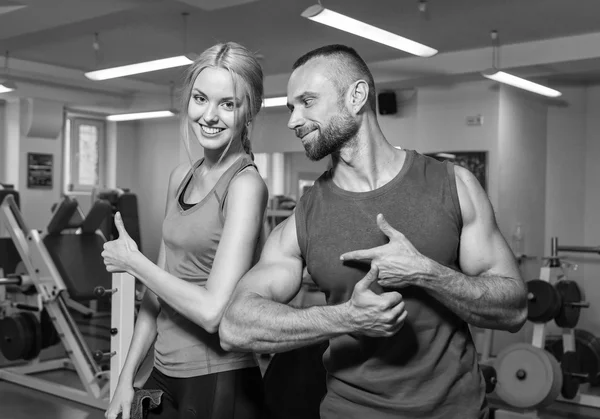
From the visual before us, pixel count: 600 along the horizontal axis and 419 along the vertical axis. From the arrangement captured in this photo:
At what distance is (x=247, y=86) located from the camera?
1382mm

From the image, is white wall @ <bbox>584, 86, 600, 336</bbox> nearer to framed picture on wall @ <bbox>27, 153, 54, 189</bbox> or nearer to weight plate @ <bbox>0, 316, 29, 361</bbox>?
weight plate @ <bbox>0, 316, 29, 361</bbox>

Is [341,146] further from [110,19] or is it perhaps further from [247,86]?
[110,19]

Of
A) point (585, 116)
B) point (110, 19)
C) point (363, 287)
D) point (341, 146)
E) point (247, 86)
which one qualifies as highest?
point (110, 19)

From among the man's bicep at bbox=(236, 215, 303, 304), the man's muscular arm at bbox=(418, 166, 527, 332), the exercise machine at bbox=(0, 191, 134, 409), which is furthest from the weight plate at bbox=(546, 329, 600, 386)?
the man's bicep at bbox=(236, 215, 303, 304)

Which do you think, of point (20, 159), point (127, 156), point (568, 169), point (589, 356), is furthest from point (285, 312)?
point (127, 156)

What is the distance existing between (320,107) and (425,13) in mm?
4757

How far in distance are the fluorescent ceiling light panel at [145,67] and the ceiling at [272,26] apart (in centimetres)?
36

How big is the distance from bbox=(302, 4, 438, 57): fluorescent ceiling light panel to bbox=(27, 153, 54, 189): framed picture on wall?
19.7 feet

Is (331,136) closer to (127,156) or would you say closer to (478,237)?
(478,237)

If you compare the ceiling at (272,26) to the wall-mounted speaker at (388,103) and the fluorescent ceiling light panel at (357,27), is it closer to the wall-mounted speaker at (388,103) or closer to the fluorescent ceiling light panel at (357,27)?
the fluorescent ceiling light panel at (357,27)

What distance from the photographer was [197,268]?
4.54ft

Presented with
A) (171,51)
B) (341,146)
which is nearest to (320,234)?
(341,146)

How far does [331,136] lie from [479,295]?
387 mm

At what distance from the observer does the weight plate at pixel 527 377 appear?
433cm
